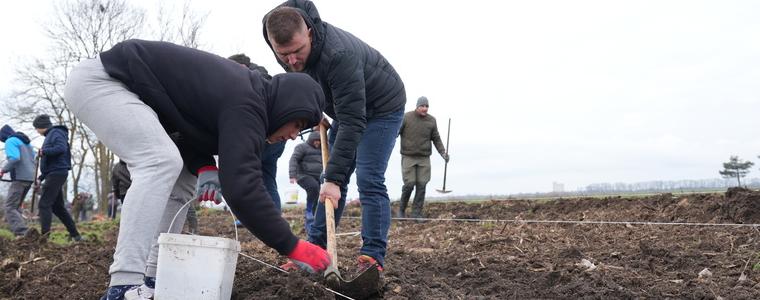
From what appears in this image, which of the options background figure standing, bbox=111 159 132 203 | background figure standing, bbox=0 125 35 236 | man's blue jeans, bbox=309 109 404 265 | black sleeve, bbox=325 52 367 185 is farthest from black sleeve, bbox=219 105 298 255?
background figure standing, bbox=0 125 35 236

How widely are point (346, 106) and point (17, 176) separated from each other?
725 centimetres

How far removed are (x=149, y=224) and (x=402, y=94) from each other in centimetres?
230

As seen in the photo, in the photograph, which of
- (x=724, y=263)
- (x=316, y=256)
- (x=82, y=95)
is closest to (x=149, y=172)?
(x=82, y=95)

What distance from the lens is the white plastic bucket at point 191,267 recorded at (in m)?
2.62

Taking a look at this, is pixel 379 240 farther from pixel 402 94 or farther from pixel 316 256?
pixel 316 256

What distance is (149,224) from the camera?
8.83 feet

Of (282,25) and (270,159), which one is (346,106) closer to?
(282,25)

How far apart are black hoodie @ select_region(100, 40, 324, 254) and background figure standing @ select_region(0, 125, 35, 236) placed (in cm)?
730

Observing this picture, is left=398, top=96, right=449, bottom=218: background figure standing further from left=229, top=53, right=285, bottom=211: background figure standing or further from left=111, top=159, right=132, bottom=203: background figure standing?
left=111, top=159, right=132, bottom=203: background figure standing

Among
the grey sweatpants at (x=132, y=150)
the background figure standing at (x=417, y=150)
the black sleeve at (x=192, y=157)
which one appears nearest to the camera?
the grey sweatpants at (x=132, y=150)

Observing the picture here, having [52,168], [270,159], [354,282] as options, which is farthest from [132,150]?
[52,168]

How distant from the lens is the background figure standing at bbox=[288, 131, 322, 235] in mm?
10047

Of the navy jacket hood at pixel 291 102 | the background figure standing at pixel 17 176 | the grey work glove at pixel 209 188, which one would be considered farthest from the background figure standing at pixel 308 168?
the navy jacket hood at pixel 291 102

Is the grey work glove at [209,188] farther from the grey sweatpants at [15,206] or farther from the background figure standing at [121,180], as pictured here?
the grey sweatpants at [15,206]
